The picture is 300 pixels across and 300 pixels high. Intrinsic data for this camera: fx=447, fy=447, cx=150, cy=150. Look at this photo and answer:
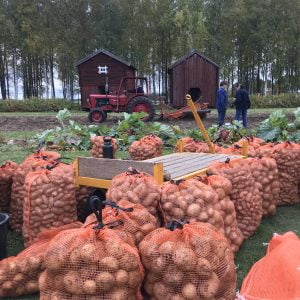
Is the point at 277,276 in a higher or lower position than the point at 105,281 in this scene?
lower

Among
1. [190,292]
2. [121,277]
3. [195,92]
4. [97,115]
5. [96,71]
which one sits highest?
[96,71]

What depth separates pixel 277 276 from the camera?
8.80 feet

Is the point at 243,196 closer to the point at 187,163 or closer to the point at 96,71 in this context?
the point at 187,163

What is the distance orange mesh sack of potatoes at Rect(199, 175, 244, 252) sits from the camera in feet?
10.9

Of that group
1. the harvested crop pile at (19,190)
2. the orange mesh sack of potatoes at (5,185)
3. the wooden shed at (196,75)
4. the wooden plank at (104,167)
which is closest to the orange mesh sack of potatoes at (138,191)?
the wooden plank at (104,167)

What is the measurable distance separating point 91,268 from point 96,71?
20.4 m

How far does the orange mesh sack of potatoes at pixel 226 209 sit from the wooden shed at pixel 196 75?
17.5 m

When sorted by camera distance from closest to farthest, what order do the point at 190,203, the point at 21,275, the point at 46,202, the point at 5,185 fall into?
the point at 21,275
the point at 190,203
the point at 46,202
the point at 5,185

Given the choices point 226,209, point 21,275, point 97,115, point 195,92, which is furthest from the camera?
point 195,92

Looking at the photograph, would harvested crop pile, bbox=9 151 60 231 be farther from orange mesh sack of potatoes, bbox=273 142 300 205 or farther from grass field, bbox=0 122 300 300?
orange mesh sack of potatoes, bbox=273 142 300 205

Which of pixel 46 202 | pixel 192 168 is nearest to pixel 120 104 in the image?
pixel 192 168

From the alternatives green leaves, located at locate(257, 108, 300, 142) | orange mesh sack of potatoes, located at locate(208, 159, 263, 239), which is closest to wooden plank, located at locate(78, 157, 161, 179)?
orange mesh sack of potatoes, located at locate(208, 159, 263, 239)

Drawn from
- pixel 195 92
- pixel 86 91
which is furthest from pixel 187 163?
pixel 86 91

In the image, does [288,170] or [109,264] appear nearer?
[109,264]
